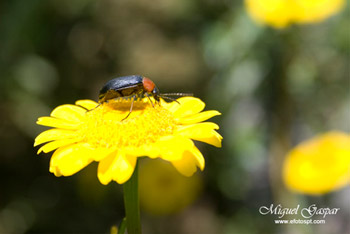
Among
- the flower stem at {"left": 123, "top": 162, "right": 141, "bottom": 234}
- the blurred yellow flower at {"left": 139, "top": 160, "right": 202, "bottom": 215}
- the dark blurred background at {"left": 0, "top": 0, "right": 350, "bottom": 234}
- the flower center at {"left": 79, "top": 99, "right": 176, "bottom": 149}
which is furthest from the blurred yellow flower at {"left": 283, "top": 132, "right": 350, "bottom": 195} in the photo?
the flower stem at {"left": 123, "top": 162, "right": 141, "bottom": 234}

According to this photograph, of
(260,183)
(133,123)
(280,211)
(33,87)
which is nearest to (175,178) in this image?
(260,183)

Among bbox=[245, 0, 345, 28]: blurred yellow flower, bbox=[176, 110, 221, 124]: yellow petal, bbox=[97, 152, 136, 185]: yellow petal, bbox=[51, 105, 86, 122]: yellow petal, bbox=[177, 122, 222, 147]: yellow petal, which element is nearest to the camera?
bbox=[97, 152, 136, 185]: yellow petal

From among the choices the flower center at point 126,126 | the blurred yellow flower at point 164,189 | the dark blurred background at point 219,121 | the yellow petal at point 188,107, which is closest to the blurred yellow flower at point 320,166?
the dark blurred background at point 219,121

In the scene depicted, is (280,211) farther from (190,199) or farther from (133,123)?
(133,123)

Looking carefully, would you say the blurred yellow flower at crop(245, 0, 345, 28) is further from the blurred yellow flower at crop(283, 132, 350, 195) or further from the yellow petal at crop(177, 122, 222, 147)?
the yellow petal at crop(177, 122, 222, 147)

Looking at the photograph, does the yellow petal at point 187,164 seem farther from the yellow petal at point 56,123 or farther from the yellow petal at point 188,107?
the yellow petal at point 56,123

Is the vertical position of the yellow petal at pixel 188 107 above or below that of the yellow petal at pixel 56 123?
above
